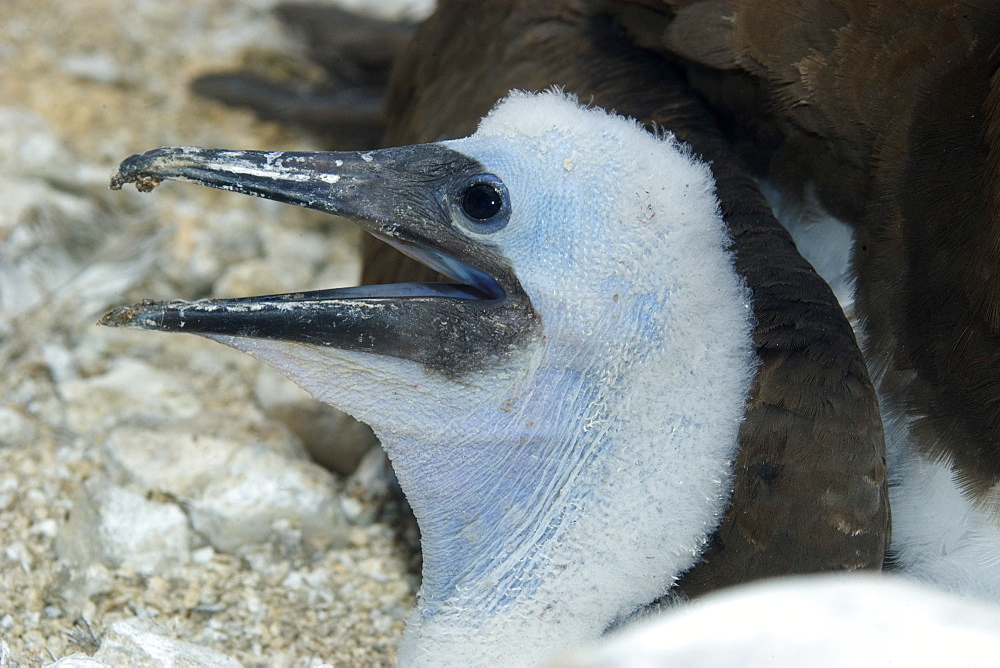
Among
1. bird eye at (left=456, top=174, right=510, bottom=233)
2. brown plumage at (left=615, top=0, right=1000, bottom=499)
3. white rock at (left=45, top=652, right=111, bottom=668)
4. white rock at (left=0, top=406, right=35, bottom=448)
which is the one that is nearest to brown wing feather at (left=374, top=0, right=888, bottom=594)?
brown plumage at (left=615, top=0, right=1000, bottom=499)

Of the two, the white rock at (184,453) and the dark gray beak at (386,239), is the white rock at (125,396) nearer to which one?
the white rock at (184,453)

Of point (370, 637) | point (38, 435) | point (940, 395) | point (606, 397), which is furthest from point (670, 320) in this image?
point (38, 435)

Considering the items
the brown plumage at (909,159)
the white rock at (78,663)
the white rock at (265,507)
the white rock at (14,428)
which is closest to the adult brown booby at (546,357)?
the brown plumage at (909,159)

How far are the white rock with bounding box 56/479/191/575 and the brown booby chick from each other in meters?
1.78

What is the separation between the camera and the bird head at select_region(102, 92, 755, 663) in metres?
2.32

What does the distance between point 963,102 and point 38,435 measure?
2.56 metres

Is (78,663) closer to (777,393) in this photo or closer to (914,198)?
(777,393)

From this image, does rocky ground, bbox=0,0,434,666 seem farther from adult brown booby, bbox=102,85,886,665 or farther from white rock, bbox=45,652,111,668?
adult brown booby, bbox=102,85,886,665

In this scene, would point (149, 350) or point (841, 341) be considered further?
point (149, 350)

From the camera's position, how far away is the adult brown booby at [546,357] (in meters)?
2.32

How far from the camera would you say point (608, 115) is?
8.18ft

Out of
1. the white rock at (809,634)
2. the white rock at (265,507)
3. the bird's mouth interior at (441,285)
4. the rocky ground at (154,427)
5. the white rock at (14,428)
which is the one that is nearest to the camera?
the white rock at (809,634)

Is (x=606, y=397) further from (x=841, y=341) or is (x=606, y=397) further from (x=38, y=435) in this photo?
(x=38, y=435)

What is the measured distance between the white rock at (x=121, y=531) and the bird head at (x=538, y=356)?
881 millimetres
